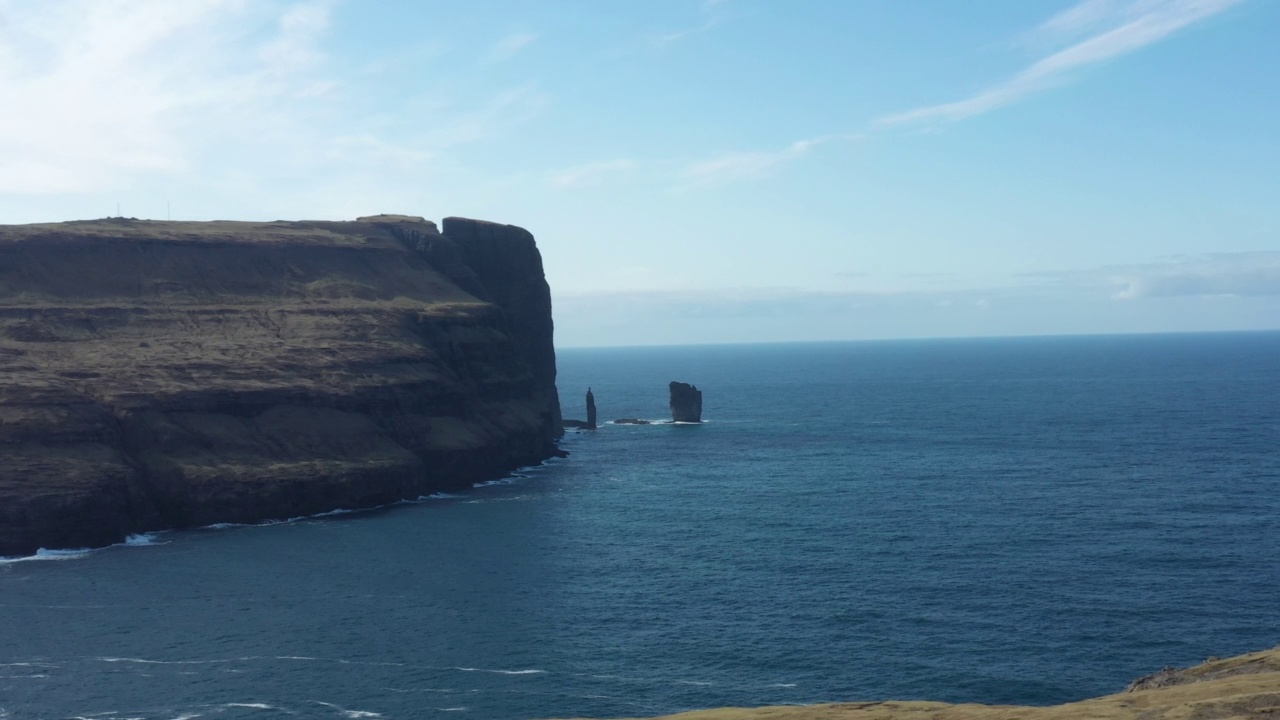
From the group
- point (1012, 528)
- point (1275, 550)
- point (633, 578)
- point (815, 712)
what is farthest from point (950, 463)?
point (815, 712)

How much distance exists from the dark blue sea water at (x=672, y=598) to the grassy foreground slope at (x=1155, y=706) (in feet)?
40.7

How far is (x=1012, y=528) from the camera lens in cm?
9288

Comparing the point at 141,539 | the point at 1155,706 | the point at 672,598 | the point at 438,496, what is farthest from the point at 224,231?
the point at 1155,706

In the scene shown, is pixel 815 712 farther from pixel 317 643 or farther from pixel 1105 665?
pixel 317 643

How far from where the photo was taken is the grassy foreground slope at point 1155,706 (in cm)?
3431

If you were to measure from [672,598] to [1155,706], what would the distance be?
41.4m

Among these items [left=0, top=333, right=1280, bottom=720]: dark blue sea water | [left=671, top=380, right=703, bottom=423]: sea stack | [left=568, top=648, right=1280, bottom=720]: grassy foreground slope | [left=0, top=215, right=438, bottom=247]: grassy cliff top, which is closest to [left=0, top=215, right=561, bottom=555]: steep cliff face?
[left=0, top=215, right=438, bottom=247]: grassy cliff top

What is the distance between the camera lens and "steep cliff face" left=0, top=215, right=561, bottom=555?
342ft

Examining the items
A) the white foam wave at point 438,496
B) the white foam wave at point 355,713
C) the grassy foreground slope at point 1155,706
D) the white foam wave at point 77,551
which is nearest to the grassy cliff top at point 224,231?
the white foam wave at point 438,496

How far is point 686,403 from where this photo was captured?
191750mm

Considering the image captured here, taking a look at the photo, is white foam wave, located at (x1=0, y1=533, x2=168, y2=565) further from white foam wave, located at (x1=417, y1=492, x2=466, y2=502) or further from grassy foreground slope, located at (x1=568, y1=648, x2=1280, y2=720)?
grassy foreground slope, located at (x1=568, y1=648, x2=1280, y2=720)

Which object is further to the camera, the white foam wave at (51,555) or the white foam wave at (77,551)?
the white foam wave at (77,551)

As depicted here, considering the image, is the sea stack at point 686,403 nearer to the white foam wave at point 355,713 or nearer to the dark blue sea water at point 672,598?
the dark blue sea water at point 672,598

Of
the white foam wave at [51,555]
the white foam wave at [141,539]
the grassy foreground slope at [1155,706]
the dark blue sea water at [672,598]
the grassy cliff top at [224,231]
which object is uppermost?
the grassy cliff top at [224,231]
